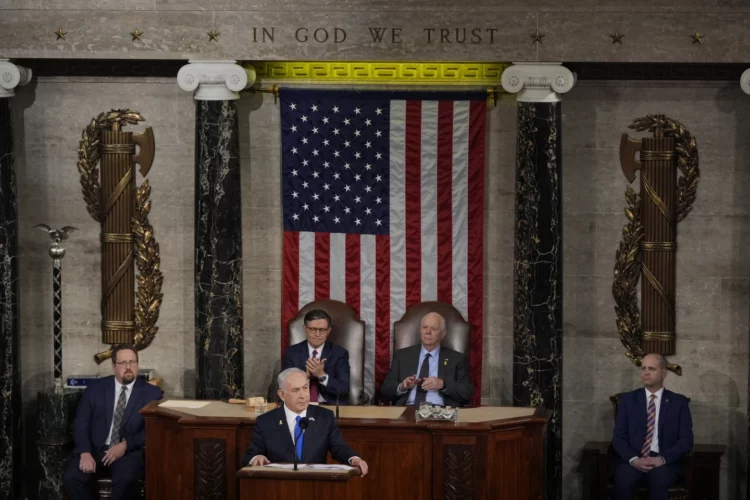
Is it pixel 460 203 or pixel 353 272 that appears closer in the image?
pixel 460 203

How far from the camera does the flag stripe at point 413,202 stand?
520 inches

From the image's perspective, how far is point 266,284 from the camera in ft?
44.5

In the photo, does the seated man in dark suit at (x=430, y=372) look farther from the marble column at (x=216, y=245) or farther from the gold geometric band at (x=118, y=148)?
the gold geometric band at (x=118, y=148)

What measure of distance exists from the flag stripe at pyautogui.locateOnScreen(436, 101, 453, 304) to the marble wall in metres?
0.42

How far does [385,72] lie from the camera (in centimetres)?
1322

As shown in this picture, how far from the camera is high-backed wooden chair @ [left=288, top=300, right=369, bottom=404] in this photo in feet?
42.4

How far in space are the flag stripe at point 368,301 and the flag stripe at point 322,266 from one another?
0.34 metres

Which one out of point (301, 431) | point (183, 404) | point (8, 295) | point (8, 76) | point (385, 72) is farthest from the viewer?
point (385, 72)

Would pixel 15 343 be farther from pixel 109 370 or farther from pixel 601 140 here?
pixel 601 140

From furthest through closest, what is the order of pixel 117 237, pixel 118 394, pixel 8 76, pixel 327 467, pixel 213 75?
pixel 117 237
pixel 8 76
pixel 213 75
pixel 118 394
pixel 327 467

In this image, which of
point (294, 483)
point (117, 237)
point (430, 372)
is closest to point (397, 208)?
point (430, 372)

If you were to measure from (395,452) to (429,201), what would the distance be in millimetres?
3632

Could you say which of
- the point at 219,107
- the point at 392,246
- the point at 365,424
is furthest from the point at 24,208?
the point at 365,424

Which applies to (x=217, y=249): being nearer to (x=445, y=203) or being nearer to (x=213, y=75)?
(x=213, y=75)
